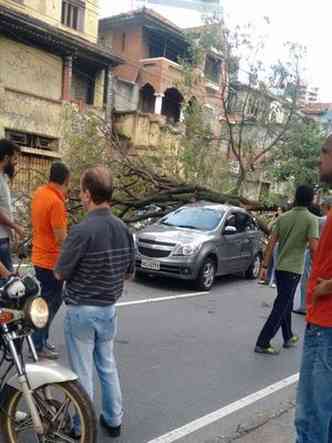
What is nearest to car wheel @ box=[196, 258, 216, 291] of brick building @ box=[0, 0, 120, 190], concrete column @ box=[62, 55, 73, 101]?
brick building @ box=[0, 0, 120, 190]

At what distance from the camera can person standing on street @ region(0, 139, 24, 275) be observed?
4.75 meters

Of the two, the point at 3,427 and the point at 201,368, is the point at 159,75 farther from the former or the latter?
the point at 3,427

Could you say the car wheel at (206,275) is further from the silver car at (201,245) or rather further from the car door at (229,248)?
the car door at (229,248)

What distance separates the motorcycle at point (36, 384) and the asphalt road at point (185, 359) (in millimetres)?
655

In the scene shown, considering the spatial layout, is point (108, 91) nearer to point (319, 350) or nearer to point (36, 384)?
point (36, 384)

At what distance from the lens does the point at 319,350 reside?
252 cm

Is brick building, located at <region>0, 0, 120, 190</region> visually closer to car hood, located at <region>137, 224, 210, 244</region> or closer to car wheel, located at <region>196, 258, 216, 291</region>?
car hood, located at <region>137, 224, 210, 244</region>

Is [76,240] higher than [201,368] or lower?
higher

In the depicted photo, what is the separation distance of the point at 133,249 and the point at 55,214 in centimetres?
130

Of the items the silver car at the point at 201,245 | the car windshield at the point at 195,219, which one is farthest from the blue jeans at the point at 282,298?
the car windshield at the point at 195,219

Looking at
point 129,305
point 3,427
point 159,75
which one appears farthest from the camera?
point 159,75

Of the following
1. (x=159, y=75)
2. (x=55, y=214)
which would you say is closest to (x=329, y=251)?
(x=55, y=214)

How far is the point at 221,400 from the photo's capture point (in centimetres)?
411

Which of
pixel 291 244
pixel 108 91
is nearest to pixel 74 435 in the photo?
pixel 291 244
